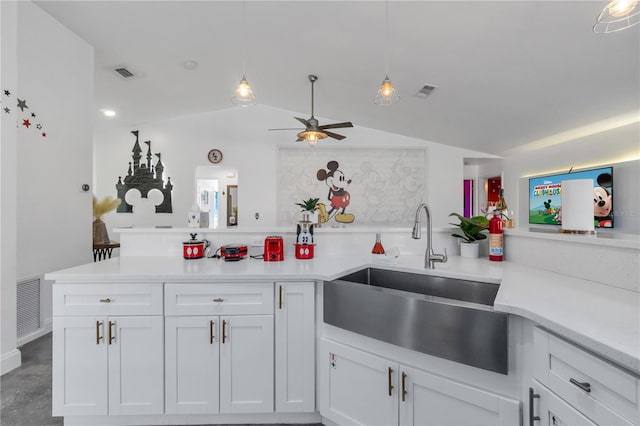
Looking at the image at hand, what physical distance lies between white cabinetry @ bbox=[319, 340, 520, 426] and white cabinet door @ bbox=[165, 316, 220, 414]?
0.54 m

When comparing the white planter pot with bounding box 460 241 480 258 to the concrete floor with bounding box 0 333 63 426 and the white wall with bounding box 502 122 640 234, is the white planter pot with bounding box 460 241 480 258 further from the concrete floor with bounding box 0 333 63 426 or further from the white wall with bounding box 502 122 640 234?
the white wall with bounding box 502 122 640 234

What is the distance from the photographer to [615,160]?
3.44 meters

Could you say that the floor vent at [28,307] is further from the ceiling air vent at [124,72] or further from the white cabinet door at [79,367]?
the ceiling air vent at [124,72]

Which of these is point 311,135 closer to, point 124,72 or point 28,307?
point 124,72

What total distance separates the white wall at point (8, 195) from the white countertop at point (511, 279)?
1.01m

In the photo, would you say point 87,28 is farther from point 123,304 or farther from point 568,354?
point 568,354

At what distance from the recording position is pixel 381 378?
117cm

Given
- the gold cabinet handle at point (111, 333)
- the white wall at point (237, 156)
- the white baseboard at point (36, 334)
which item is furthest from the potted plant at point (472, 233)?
the white baseboard at point (36, 334)

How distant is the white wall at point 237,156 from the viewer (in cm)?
504

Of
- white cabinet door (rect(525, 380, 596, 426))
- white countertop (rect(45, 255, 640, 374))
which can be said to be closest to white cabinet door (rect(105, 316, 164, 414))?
white countertop (rect(45, 255, 640, 374))

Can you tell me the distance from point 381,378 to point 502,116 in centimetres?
380

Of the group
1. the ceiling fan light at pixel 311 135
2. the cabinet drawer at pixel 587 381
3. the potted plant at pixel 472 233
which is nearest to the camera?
the cabinet drawer at pixel 587 381

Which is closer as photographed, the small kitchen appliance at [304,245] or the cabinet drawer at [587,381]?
the cabinet drawer at [587,381]

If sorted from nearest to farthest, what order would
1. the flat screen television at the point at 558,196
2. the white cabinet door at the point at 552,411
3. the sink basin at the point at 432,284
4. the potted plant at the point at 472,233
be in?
the white cabinet door at the point at 552,411, the sink basin at the point at 432,284, the potted plant at the point at 472,233, the flat screen television at the point at 558,196
